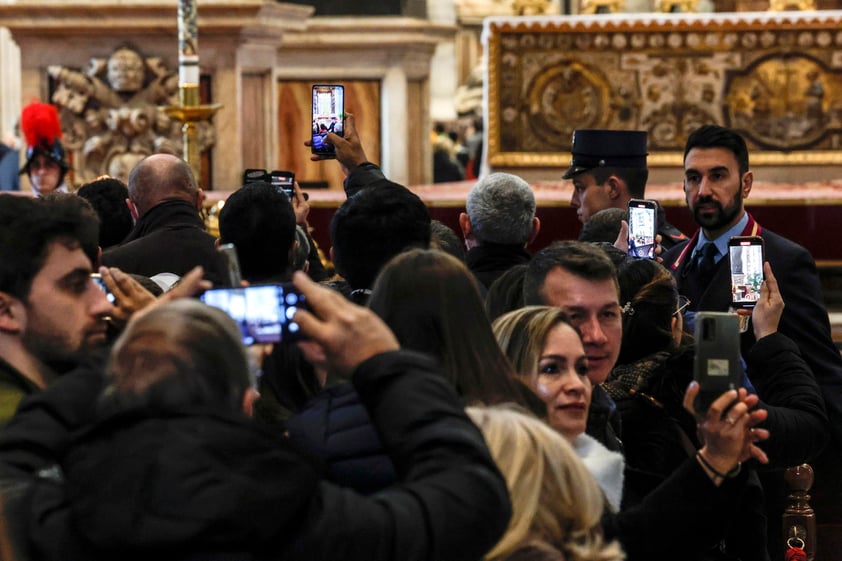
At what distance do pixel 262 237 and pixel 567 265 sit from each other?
885 mm

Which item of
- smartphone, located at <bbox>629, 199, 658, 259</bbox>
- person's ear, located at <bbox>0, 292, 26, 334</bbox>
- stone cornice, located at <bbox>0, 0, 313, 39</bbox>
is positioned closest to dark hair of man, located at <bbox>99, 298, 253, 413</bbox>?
person's ear, located at <bbox>0, 292, 26, 334</bbox>

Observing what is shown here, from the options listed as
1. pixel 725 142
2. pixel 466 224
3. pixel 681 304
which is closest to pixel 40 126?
pixel 466 224

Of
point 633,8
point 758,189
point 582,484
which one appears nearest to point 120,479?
point 582,484

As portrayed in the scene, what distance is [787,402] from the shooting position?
4.46m

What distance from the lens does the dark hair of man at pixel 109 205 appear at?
21.8 feet

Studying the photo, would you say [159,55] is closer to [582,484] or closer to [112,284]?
[112,284]

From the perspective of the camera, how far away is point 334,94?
581 cm

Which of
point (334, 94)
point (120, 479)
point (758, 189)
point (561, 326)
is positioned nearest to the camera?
point (120, 479)

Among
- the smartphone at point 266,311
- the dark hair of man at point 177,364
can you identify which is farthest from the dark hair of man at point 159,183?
the dark hair of man at point 177,364

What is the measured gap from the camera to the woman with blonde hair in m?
2.79

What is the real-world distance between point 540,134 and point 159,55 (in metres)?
2.94

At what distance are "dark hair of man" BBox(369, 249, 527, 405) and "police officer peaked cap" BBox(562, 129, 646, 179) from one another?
15.8 ft

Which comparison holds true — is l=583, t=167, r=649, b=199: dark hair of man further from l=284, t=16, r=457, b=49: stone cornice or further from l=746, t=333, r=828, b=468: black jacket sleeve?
l=284, t=16, r=457, b=49: stone cornice

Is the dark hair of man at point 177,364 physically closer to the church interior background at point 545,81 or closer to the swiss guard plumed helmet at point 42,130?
the swiss guard plumed helmet at point 42,130
